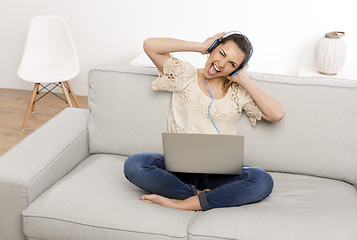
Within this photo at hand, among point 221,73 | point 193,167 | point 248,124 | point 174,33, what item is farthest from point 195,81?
point 174,33

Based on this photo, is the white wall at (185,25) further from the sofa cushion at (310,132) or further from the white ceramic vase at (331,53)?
the sofa cushion at (310,132)

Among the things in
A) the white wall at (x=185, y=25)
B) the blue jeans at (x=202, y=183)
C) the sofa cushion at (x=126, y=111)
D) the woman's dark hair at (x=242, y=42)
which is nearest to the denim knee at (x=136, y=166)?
the blue jeans at (x=202, y=183)

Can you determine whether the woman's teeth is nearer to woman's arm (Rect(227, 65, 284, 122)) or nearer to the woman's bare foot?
woman's arm (Rect(227, 65, 284, 122))

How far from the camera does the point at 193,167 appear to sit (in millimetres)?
2002

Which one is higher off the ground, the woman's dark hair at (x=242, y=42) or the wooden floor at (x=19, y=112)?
the woman's dark hair at (x=242, y=42)

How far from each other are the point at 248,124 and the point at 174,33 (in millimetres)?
1902

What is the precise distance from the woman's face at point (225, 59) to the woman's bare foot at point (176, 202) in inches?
22.3

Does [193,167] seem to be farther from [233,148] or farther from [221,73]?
[221,73]

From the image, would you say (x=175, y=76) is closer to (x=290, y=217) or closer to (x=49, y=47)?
(x=290, y=217)

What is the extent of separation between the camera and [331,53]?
3.59 metres

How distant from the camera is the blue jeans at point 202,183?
201 centimetres

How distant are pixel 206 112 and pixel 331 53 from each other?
1.75m

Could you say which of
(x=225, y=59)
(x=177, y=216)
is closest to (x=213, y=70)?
(x=225, y=59)

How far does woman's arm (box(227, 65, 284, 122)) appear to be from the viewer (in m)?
2.18
